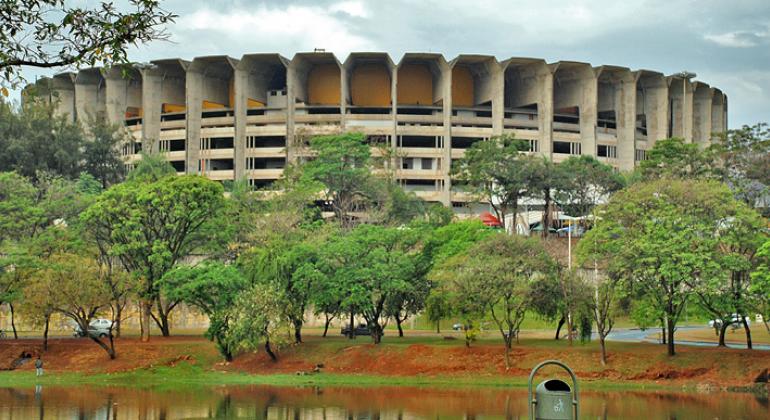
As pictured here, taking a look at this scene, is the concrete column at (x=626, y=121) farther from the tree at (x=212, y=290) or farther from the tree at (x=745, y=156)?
the tree at (x=212, y=290)

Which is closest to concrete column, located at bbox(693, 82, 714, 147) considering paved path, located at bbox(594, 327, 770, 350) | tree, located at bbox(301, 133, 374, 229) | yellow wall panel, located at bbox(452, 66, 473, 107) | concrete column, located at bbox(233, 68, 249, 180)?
yellow wall panel, located at bbox(452, 66, 473, 107)

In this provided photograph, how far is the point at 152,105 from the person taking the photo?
404 feet

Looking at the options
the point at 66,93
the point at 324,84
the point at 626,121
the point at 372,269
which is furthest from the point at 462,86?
the point at 372,269

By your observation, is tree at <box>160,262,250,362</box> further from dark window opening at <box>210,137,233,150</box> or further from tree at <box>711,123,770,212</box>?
dark window opening at <box>210,137,233,150</box>

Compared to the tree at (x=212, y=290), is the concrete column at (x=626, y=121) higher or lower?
higher

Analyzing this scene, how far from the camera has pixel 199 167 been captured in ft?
399

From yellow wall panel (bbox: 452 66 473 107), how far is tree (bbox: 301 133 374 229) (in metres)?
40.7

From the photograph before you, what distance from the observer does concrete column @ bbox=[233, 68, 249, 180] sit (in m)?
119

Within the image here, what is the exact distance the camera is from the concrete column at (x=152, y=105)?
12219 centimetres

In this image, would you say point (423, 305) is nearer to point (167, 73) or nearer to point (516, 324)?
point (516, 324)

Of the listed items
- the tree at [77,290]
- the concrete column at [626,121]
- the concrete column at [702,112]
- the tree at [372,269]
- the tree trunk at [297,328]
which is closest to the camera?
the tree at [77,290]

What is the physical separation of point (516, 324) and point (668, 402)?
14849 millimetres

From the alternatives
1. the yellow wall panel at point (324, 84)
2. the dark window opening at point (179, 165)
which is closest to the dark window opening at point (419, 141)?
the yellow wall panel at point (324, 84)

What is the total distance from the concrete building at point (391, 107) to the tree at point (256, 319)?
58.2 m
